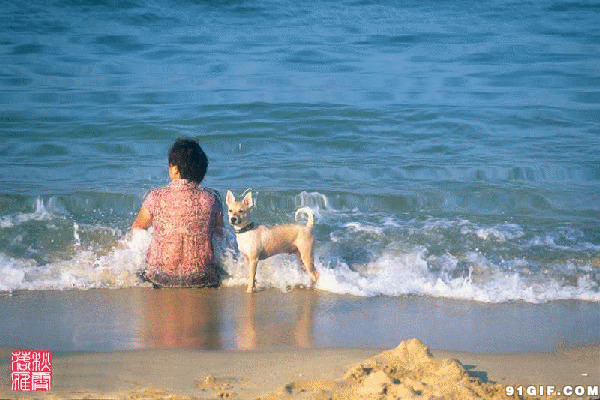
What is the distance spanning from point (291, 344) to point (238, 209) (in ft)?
3.32

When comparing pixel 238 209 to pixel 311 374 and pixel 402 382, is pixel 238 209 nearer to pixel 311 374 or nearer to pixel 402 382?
pixel 311 374

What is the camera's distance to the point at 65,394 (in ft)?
14.7

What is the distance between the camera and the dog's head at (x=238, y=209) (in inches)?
231

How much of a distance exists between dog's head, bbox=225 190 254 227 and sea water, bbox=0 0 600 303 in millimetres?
615

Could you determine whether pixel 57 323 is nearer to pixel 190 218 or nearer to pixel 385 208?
pixel 190 218

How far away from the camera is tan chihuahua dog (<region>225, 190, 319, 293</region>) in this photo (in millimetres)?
5994

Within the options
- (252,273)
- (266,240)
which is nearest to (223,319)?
(252,273)

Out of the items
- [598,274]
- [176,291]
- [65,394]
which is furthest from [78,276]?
[598,274]

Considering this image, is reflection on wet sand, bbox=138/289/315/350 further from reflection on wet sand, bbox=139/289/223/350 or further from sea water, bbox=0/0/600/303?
sea water, bbox=0/0/600/303

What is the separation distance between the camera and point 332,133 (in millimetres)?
10734

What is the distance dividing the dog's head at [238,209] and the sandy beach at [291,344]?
1.74 ft

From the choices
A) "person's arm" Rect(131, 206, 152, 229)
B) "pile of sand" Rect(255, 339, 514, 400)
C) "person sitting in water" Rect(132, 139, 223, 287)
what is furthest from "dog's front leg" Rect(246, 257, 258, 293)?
"pile of sand" Rect(255, 339, 514, 400)

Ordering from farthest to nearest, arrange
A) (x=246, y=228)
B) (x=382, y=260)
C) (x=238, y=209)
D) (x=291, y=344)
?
(x=382, y=260) → (x=246, y=228) → (x=238, y=209) → (x=291, y=344)

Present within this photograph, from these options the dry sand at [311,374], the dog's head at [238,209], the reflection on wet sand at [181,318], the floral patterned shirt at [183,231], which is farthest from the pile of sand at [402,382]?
the floral patterned shirt at [183,231]
